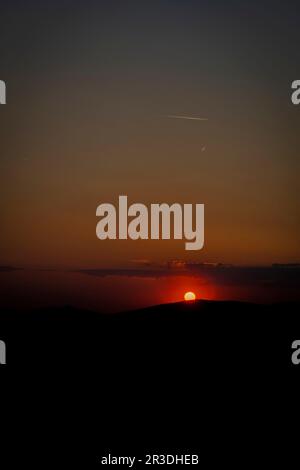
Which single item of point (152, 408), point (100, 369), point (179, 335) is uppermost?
point (179, 335)

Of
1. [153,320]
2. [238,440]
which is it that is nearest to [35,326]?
[153,320]

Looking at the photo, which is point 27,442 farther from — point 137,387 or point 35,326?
point 35,326

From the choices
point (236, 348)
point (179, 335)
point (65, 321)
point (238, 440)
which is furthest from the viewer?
point (65, 321)

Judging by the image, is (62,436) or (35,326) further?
(35,326)

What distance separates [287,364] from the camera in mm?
11281

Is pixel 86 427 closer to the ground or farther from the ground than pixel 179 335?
closer to the ground
